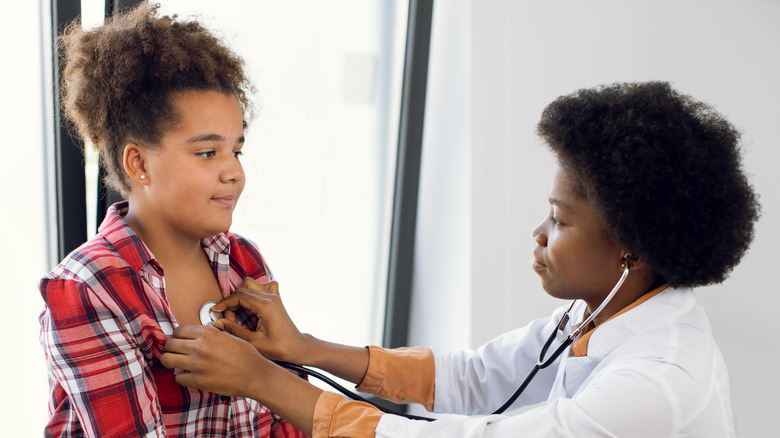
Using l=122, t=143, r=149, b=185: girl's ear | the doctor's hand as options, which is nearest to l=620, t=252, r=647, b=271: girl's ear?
the doctor's hand

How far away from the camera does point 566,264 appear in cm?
118

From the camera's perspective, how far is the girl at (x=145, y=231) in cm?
99

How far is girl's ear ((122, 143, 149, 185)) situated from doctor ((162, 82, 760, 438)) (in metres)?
Result: 0.27

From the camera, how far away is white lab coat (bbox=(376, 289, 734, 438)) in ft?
3.32

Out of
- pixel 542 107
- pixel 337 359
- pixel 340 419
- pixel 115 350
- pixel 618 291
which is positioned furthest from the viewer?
pixel 542 107

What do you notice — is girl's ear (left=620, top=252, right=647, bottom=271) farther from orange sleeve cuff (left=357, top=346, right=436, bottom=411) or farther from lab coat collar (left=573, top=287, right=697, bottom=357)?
orange sleeve cuff (left=357, top=346, right=436, bottom=411)

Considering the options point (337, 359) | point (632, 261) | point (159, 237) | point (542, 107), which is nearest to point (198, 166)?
point (159, 237)

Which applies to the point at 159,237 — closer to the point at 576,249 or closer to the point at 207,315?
the point at 207,315

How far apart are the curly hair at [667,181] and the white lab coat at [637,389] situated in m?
0.09

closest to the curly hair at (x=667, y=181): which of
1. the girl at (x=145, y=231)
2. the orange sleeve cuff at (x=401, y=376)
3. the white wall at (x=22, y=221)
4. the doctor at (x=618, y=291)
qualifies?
the doctor at (x=618, y=291)

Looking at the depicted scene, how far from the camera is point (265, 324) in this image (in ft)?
4.01

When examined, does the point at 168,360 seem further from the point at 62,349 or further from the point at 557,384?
the point at 557,384

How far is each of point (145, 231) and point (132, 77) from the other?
11.0 inches

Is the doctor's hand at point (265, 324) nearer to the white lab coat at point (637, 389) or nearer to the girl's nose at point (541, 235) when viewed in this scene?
the white lab coat at point (637, 389)
